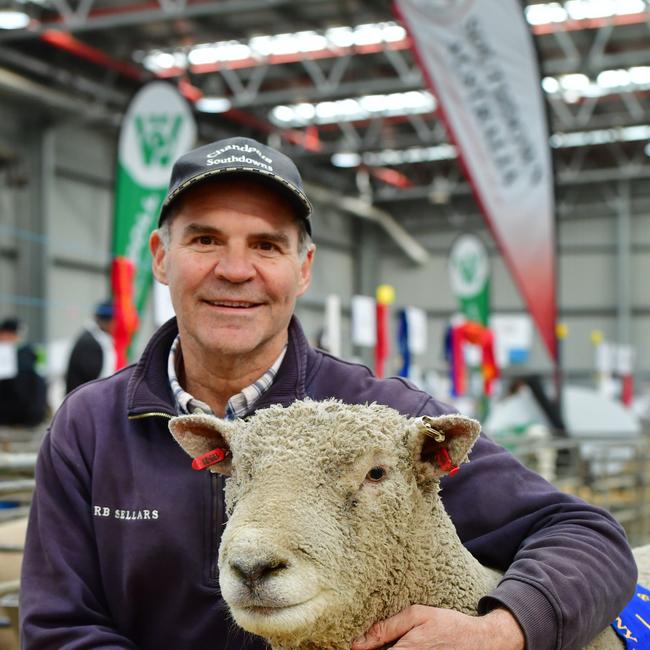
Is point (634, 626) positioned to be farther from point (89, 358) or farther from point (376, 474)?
point (89, 358)

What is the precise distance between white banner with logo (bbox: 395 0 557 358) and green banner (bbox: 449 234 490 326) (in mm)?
4081

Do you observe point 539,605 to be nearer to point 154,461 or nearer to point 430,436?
point 430,436

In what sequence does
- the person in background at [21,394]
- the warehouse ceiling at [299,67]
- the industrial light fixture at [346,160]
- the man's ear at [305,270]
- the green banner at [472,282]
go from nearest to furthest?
the man's ear at [305,270], the person in background at [21,394], the green banner at [472,282], the warehouse ceiling at [299,67], the industrial light fixture at [346,160]

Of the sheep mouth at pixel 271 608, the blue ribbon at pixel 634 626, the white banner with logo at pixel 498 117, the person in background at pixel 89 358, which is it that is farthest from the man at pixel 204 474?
the person in background at pixel 89 358

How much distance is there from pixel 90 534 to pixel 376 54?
14965 millimetres

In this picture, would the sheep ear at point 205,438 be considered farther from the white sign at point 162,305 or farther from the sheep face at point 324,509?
the white sign at point 162,305

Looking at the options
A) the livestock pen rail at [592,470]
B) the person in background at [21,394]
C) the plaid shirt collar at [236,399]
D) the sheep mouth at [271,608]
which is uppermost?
the plaid shirt collar at [236,399]

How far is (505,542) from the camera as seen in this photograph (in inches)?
70.8

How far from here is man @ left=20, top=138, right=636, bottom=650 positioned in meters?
1.69

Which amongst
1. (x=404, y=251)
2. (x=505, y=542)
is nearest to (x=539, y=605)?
(x=505, y=542)

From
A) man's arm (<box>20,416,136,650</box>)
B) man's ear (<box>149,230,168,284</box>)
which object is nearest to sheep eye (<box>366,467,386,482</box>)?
man's arm (<box>20,416,136,650</box>)

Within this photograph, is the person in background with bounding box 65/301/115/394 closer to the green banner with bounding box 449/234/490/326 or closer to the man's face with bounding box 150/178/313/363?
the green banner with bounding box 449/234/490/326

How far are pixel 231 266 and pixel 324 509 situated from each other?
0.60m

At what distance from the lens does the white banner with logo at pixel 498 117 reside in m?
5.04
